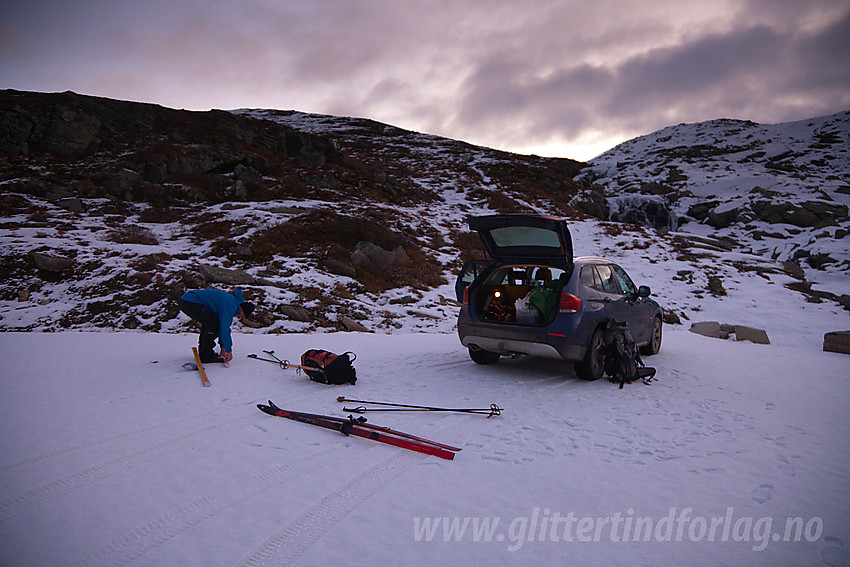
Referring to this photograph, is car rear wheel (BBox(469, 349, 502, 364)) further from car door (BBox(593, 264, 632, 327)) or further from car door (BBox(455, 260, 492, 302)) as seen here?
car door (BBox(593, 264, 632, 327))

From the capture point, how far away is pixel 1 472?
3.03 metres

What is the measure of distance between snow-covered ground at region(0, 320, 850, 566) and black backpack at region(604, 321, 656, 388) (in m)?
0.18

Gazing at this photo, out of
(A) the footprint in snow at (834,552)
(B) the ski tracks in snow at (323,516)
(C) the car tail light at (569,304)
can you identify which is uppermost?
(C) the car tail light at (569,304)

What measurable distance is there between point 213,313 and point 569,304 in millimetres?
4980

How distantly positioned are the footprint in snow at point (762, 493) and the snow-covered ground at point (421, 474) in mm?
12

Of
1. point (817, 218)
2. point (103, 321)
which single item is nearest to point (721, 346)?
point (103, 321)

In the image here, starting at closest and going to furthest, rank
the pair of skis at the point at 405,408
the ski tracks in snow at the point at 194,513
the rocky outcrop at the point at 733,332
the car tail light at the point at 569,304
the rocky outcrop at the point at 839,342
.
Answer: the ski tracks in snow at the point at 194,513 → the pair of skis at the point at 405,408 → the car tail light at the point at 569,304 → the rocky outcrop at the point at 839,342 → the rocky outcrop at the point at 733,332

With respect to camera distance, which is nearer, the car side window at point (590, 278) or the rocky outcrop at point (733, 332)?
the car side window at point (590, 278)

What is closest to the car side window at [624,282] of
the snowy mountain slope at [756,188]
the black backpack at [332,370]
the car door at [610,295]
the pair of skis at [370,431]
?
the car door at [610,295]

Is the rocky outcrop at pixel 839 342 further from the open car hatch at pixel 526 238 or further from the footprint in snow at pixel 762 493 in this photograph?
the footprint in snow at pixel 762 493

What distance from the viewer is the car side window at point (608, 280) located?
6493 mm

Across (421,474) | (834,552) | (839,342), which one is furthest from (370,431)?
(839,342)

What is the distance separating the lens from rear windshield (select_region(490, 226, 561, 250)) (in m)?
6.08

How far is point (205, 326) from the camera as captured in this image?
6.41 meters
